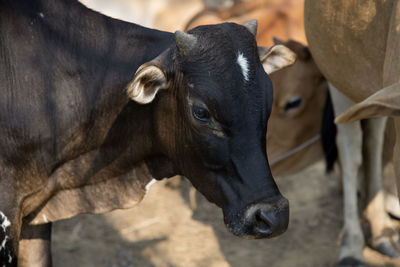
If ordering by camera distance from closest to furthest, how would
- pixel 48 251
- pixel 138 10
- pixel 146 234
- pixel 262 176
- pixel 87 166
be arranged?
1. pixel 262 176
2. pixel 87 166
3. pixel 48 251
4. pixel 146 234
5. pixel 138 10

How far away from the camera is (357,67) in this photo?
3598 millimetres

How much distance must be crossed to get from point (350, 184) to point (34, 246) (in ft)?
7.25

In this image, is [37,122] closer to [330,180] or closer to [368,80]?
[368,80]

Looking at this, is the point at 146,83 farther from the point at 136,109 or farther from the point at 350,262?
the point at 350,262

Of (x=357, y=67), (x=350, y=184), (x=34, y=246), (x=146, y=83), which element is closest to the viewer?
(x=146, y=83)

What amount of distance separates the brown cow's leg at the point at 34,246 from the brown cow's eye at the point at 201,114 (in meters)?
1.16

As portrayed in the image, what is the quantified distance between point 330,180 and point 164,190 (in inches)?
55.7

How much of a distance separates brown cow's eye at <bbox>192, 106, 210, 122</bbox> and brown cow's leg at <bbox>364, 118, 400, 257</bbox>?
2.16m

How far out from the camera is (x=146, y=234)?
4730 millimetres

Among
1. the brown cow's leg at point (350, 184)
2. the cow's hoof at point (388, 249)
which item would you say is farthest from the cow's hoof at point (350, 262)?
the cow's hoof at point (388, 249)

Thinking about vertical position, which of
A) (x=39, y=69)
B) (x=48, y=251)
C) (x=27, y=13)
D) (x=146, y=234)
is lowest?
(x=146, y=234)

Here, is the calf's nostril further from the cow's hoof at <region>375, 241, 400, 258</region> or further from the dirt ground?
the cow's hoof at <region>375, 241, 400, 258</region>

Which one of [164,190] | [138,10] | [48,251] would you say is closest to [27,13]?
[48,251]

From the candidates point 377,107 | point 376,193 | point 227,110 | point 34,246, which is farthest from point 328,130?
point 377,107
